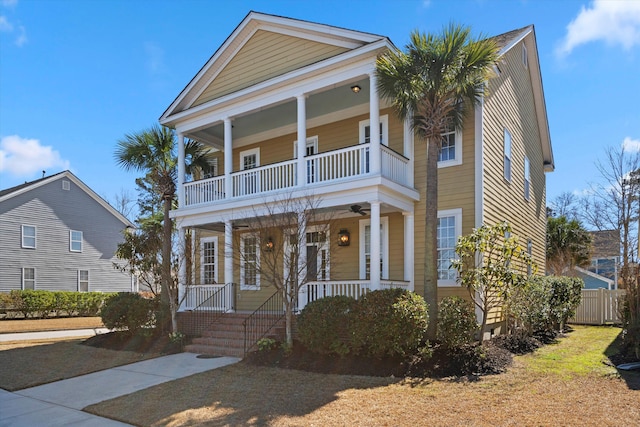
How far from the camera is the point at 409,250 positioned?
39.5ft

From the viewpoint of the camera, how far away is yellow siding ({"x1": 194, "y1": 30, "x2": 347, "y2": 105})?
41.9ft

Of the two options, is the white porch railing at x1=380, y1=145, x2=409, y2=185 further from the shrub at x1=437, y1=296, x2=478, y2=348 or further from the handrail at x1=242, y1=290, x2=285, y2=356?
the handrail at x1=242, y1=290, x2=285, y2=356

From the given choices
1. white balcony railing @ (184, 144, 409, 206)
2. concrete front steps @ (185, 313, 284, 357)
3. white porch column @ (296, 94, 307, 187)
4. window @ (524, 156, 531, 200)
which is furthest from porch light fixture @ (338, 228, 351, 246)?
window @ (524, 156, 531, 200)

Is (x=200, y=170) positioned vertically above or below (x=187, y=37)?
below

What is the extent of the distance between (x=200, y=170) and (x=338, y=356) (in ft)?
33.7

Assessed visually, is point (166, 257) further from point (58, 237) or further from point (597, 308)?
point (58, 237)

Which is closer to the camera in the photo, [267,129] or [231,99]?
[231,99]

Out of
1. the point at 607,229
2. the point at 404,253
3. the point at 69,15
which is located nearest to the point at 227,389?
the point at 404,253

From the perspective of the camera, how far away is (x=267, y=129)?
15.9 meters

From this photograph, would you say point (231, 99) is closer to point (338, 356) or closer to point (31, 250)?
point (338, 356)

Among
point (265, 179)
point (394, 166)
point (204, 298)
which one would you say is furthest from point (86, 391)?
point (394, 166)

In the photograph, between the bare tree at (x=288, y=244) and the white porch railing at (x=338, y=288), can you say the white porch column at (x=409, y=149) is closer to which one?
the bare tree at (x=288, y=244)

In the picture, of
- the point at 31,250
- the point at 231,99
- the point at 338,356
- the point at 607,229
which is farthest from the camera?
the point at 31,250

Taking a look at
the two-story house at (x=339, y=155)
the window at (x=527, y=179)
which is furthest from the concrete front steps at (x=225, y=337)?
the window at (x=527, y=179)
